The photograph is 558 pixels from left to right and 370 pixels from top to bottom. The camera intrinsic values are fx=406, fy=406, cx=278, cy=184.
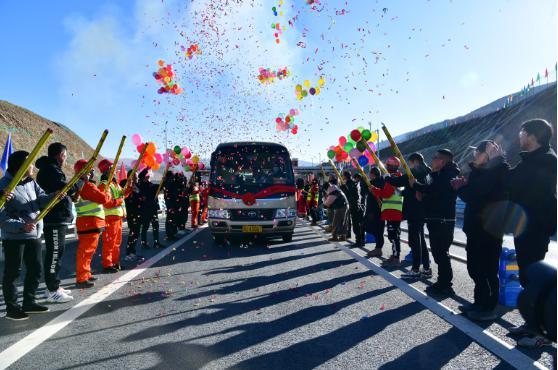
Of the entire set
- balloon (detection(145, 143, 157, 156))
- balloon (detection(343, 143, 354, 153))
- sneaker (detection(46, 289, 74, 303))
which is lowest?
sneaker (detection(46, 289, 74, 303))

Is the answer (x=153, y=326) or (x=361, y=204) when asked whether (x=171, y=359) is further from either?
(x=361, y=204)

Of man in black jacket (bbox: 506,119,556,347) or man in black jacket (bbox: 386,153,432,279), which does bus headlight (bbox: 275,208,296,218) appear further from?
man in black jacket (bbox: 506,119,556,347)

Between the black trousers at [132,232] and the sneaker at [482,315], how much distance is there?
627cm

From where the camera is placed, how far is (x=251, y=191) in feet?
31.3

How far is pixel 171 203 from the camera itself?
11.0m

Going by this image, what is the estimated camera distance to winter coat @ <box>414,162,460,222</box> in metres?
5.35

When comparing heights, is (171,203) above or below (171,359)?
above

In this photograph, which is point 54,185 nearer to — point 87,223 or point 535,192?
point 87,223

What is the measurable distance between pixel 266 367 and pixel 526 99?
226 feet

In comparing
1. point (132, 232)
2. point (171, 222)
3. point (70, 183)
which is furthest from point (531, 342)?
point (171, 222)

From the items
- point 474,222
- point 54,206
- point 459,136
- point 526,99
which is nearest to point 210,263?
point 54,206

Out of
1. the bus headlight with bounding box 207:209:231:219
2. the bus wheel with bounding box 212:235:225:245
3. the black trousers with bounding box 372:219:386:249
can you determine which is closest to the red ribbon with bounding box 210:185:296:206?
the bus headlight with bounding box 207:209:231:219

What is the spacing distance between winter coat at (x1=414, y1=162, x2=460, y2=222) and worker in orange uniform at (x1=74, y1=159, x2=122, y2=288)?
4577 mm

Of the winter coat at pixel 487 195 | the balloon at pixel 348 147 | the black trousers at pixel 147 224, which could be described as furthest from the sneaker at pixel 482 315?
the balloon at pixel 348 147
